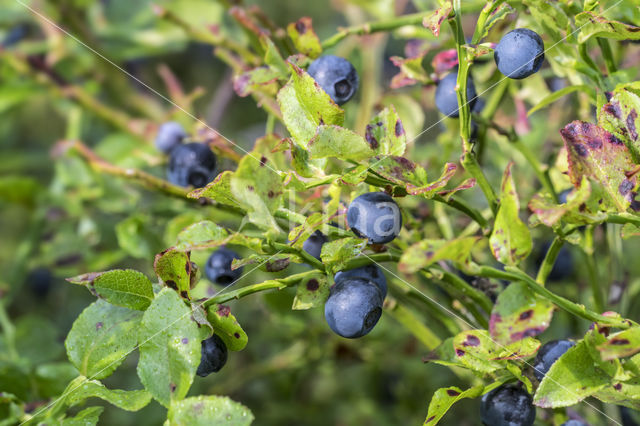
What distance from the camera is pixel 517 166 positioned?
1.35 meters

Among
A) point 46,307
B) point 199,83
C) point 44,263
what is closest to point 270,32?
point 44,263

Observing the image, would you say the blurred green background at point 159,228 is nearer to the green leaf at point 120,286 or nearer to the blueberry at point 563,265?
the blueberry at point 563,265

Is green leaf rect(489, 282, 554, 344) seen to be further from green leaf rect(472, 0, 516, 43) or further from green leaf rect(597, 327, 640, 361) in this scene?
green leaf rect(472, 0, 516, 43)

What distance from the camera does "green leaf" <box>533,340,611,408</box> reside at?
608mm

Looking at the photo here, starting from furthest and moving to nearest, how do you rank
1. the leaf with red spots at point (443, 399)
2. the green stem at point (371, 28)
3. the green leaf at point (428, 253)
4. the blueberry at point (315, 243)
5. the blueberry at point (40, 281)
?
the blueberry at point (40, 281)
the green stem at point (371, 28)
the blueberry at point (315, 243)
the leaf with red spots at point (443, 399)
the green leaf at point (428, 253)

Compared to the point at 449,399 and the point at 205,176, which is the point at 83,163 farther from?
the point at 449,399

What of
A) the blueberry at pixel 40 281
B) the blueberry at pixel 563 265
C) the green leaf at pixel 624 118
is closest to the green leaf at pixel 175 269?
the green leaf at pixel 624 118

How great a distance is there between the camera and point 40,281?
177 centimetres

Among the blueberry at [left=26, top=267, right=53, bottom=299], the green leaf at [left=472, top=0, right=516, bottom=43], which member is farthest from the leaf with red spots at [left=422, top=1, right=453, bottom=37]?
the blueberry at [left=26, top=267, right=53, bottom=299]

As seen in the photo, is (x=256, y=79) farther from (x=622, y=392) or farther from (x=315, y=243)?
(x=622, y=392)

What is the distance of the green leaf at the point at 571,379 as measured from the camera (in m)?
0.61

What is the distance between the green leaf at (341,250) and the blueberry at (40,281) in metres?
1.33

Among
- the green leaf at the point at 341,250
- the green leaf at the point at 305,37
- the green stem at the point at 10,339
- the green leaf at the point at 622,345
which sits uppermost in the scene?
the green leaf at the point at 305,37

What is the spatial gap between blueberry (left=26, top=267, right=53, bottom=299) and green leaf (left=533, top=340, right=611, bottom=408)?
147 centimetres
